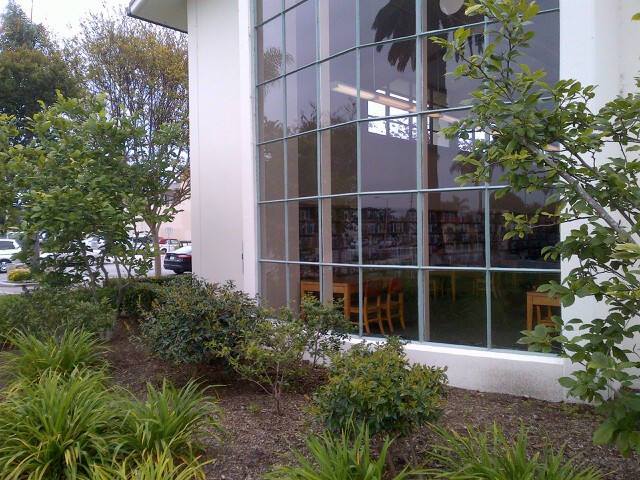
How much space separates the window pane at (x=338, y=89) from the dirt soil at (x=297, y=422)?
341 cm

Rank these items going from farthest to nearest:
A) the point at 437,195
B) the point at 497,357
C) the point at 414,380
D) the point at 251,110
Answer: the point at 251,110 → the point at 437,195 → the point at 497,357 → the point at 414,380

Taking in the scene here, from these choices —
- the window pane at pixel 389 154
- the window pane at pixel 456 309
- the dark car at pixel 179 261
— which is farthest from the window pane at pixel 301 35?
the dark car at pixel 179 261

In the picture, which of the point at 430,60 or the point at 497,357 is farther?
the point at 430,60

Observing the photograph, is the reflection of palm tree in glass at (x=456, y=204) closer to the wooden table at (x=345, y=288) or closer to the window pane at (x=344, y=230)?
the window pane at (x=344, y=230)

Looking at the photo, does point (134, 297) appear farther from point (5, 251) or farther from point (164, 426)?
point (5, 251)

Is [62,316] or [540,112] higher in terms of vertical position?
[540,112]

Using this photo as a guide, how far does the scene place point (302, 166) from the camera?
8445mm

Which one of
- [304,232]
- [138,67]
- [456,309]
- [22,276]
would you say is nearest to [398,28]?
[304,232]

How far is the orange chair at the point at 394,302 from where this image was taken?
723 cm

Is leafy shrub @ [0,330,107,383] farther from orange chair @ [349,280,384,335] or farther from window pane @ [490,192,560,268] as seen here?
window pane @ [490,192,560,268]

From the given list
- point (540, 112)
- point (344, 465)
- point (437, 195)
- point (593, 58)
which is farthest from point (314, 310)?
point (593, 58)

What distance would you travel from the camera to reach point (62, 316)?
8102 millimetres

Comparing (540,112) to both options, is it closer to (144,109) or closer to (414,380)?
(414,380)

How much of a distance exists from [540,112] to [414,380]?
1981mm
